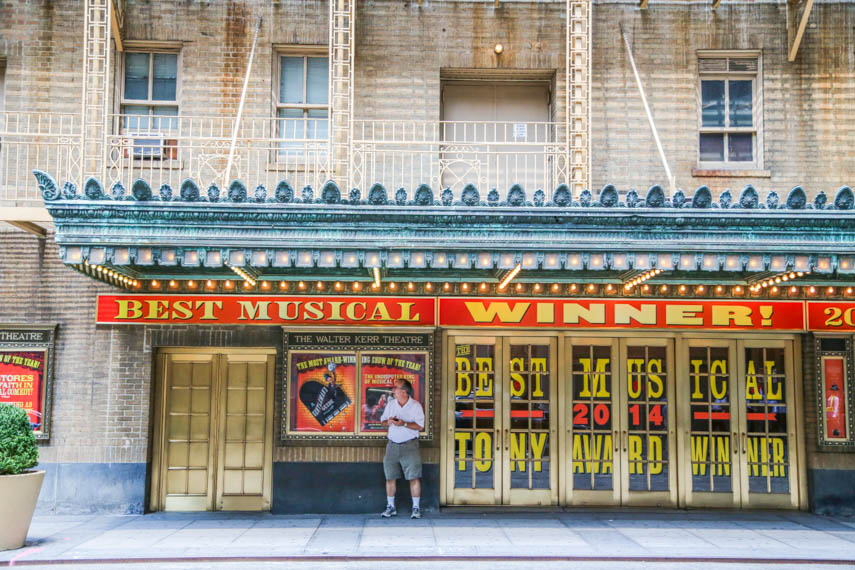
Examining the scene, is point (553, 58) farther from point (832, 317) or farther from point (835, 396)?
point (835, 396)

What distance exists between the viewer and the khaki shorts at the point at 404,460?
11180 mm

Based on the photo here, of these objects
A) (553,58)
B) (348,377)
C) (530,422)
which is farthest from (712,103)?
(348,377)

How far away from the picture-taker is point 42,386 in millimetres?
11578

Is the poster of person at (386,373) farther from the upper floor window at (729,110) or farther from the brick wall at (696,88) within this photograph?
the upper floor window at (729,110)

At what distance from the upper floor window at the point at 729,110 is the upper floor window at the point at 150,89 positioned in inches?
333

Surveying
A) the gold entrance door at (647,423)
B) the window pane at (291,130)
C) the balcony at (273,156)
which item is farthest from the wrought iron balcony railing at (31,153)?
the gold entrance door at (647,423)

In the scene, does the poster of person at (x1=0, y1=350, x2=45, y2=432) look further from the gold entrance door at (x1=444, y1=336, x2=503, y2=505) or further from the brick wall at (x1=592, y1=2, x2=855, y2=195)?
the brick wall at (x1=592, y1=2, x2=855, y2=195)

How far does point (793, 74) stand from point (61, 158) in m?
11.4

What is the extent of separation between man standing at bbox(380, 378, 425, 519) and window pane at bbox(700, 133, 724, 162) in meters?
6.12

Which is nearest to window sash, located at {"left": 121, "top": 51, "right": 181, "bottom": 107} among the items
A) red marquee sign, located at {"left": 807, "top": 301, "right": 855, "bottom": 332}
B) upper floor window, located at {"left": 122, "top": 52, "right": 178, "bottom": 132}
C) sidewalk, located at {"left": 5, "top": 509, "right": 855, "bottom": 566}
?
upper floor window, located at {"left": 122, "top": 52, "right": 178, "bottom": 132}

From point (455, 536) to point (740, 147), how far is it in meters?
7.64

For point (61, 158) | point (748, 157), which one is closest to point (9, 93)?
point (61, 158)

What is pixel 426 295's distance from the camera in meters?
11.8

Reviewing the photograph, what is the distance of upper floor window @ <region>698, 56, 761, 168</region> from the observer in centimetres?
1266
